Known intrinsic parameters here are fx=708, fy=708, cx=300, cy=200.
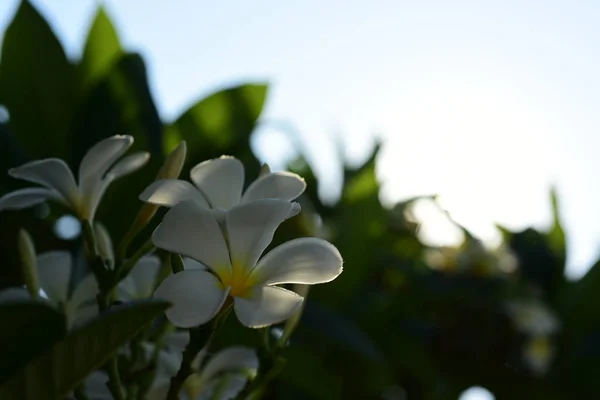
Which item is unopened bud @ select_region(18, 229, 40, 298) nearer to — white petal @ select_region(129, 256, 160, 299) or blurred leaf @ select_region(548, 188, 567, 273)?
white petal @ select_region(129, 256, 160, 299)

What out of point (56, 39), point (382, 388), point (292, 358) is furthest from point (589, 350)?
point (56, 39)

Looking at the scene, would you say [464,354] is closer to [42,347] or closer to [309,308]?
[309,308]

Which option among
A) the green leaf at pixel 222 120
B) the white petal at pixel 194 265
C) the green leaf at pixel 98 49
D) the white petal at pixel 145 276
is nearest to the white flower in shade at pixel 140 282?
the white petal at pixel 145 276

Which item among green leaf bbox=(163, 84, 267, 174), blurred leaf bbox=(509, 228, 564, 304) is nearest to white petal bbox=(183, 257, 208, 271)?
green leaf bbox=(163, 84, 267, 174)


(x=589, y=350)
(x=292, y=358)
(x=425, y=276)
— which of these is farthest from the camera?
(x=589, y=350)

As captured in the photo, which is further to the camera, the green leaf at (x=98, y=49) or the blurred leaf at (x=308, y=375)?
the green leaf at (x=98, y=49)

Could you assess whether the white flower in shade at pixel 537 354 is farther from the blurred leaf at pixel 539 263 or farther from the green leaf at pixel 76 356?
the green leaf at pixel 76 356
